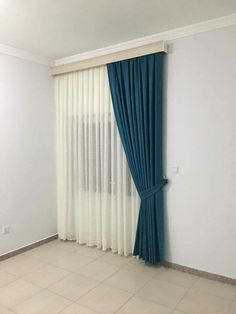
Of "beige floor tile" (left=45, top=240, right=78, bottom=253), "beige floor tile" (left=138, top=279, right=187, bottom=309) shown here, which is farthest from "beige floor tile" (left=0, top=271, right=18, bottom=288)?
"beige floor tile" (left=138, top=279, right=187, bottom=309)

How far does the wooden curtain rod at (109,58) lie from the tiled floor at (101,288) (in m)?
2.43

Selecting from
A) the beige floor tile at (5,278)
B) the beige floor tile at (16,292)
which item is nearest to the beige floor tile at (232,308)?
the beige floor tile at (16,292)

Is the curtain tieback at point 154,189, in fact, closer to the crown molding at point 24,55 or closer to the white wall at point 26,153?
the white wall at point 26,153

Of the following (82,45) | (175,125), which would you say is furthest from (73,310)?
(82,45)

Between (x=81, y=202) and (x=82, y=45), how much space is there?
206cm

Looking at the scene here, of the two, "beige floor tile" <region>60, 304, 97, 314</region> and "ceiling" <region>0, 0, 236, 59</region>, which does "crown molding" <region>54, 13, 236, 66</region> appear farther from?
"beige floor tile" <region>60, 304, 97, 314</region>

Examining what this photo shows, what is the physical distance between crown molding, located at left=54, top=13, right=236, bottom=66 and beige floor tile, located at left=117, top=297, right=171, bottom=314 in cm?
268

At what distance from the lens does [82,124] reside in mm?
3818

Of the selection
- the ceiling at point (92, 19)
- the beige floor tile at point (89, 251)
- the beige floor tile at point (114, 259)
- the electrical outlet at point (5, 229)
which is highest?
the ceiling at point (92, 19)

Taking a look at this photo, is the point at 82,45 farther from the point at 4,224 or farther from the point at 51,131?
the point at 4,224

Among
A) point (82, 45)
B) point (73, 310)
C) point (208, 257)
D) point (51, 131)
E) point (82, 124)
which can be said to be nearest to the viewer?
point (73, 310)

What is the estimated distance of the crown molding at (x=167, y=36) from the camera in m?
2.74

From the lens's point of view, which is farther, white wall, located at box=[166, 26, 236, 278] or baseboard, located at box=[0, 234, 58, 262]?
baseboard, located at box=[0, 234, 58, 262]

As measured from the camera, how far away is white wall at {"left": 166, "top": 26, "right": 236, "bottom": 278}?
2.78m
